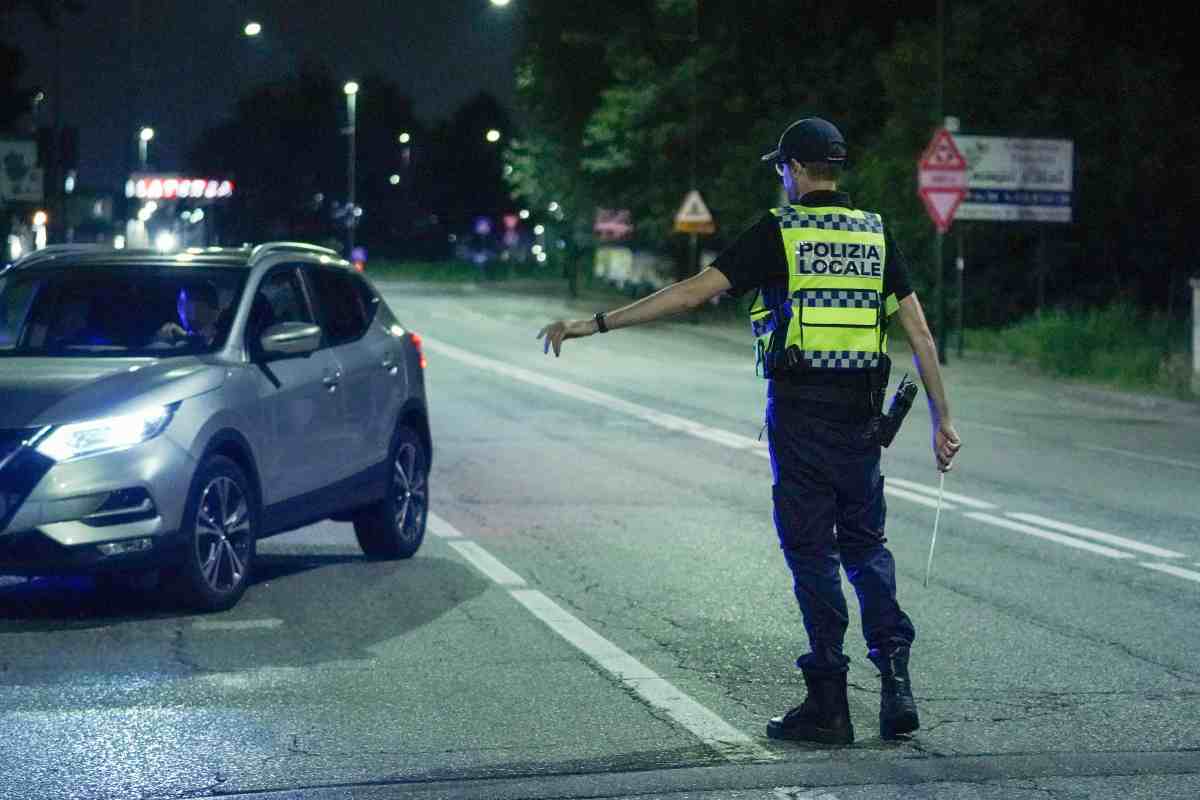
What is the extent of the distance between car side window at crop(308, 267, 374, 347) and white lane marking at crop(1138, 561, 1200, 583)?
13.9ft

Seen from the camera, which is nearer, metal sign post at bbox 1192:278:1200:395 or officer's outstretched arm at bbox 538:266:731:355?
officer's outstretched arm at bbox 538:266:731:355

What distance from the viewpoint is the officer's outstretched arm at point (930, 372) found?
6859 mm

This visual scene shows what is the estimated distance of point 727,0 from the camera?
48031 mm

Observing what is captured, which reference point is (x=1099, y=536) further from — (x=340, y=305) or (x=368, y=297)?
(x=340, y=305)

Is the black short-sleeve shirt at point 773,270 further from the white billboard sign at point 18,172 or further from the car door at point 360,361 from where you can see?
the white billboard sign at point 18,172

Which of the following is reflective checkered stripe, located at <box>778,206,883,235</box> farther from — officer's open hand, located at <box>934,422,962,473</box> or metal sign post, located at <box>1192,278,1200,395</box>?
metal sign post, located at <box>1192,278,1200,395</box>

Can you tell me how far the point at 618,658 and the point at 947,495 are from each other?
667 centimetres

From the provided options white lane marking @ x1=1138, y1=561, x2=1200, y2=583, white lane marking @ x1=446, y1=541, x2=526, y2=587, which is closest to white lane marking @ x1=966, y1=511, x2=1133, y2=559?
white lane marking @ x1=1138, y1=561, x2=1200, y2=583

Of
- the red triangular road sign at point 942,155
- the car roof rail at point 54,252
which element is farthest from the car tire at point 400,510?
the red triangular road sign at point 942,155

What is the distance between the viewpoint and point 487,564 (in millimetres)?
11031

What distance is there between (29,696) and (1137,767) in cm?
377

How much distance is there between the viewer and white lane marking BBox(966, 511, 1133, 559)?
451 inches

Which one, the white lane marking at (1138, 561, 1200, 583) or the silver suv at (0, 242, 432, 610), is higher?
the silver suv at (0, 242, 432, 610)

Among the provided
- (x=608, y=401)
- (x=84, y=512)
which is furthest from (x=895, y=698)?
(x=608, y=401)
